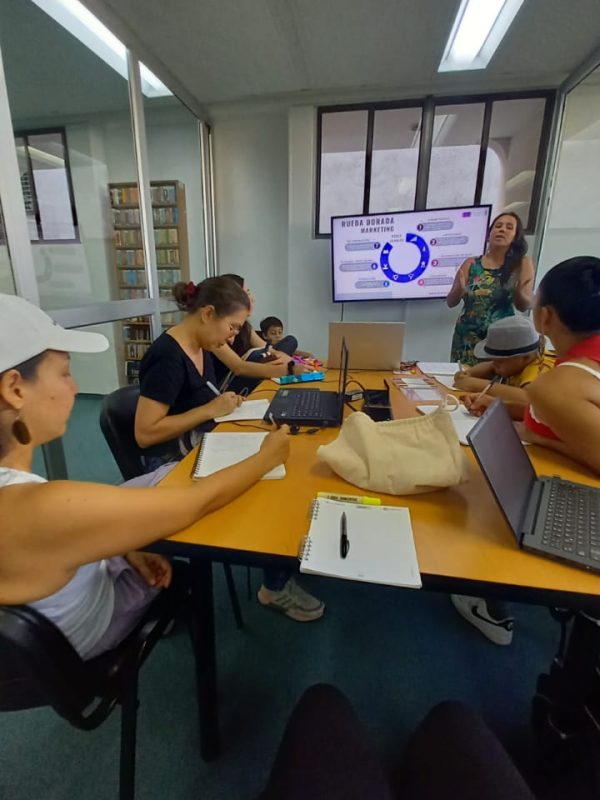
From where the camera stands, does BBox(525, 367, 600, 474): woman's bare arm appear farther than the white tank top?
Yes

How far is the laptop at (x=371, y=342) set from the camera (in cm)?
208

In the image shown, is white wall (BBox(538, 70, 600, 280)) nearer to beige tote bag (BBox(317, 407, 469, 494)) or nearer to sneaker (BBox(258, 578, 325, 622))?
beige tote bag (BBox(317, 407, 469, 494))

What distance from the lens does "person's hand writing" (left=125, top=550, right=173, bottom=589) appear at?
88cm

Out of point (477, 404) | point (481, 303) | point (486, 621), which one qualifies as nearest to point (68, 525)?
point (477, 404)

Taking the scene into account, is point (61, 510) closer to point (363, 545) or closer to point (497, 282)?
point (363, 545)

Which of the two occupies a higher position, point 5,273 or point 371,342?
point 5,273

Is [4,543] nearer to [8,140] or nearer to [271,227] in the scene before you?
[8,140]

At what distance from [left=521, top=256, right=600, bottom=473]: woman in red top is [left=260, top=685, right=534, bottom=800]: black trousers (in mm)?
667

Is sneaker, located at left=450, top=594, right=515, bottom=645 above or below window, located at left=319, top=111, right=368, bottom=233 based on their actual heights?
below

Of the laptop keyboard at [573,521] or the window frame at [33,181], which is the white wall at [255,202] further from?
the laptop keyboard at [573,521]

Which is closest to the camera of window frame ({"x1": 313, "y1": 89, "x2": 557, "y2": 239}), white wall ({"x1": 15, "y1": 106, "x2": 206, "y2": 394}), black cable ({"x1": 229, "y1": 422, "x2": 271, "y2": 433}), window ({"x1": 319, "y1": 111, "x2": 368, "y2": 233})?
black cable ({"x1": 229, "y1": 422, "x2": 271, "y2": 433})

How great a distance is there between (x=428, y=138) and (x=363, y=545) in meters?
4.06

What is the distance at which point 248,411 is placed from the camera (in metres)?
1.43

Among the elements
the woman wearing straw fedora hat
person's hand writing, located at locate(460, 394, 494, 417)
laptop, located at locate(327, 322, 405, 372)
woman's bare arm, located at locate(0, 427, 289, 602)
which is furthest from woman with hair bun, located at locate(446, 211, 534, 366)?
woman's bare arm, located at locate(0, 427, 289, 602)
